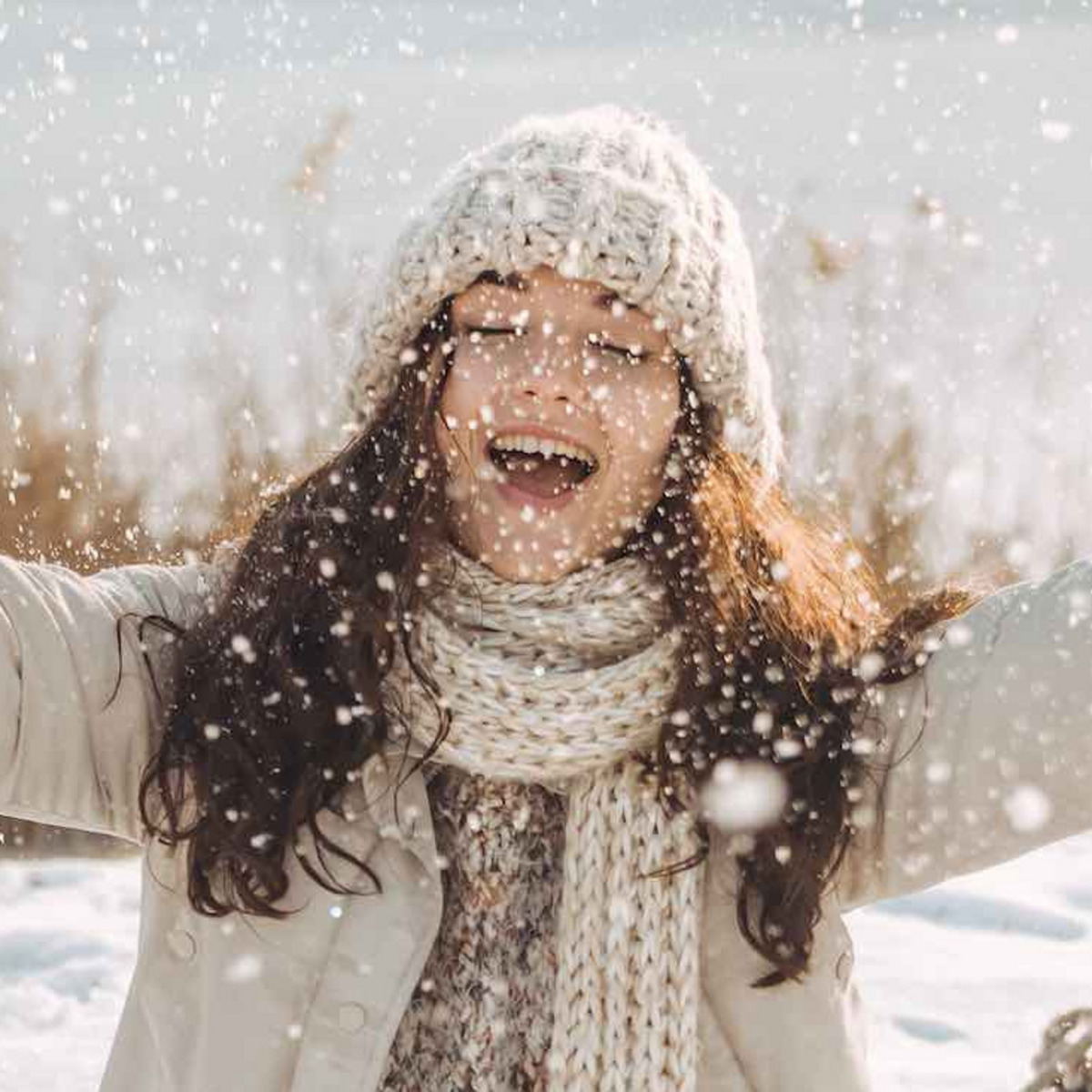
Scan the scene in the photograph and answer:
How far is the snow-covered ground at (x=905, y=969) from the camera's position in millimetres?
3793

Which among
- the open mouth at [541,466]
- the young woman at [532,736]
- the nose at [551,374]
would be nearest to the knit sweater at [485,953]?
the young woman at [532,736]

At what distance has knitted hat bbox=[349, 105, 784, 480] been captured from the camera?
6.50 ft

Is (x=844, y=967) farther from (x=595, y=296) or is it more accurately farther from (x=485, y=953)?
(x=595, y=296)

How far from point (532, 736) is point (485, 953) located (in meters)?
0.28

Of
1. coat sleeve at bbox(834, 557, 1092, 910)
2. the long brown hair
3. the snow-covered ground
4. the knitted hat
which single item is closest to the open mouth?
the long brown hair

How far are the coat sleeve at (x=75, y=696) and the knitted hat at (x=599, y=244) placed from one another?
487mm

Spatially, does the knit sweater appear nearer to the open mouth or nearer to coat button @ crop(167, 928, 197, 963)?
coat button @ crop(167, 928, 197, 963)

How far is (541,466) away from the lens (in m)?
2.08

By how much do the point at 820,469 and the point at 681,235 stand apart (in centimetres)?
383

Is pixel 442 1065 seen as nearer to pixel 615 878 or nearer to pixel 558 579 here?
pixel 615 878

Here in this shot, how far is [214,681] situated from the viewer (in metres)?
1.91

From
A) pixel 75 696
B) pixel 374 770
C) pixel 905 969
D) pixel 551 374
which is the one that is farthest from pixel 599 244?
pixel 905 969

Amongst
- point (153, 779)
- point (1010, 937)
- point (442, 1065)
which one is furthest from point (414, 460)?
point (1010, 937)

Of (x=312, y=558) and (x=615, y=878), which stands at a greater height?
(x=312, y=558)
